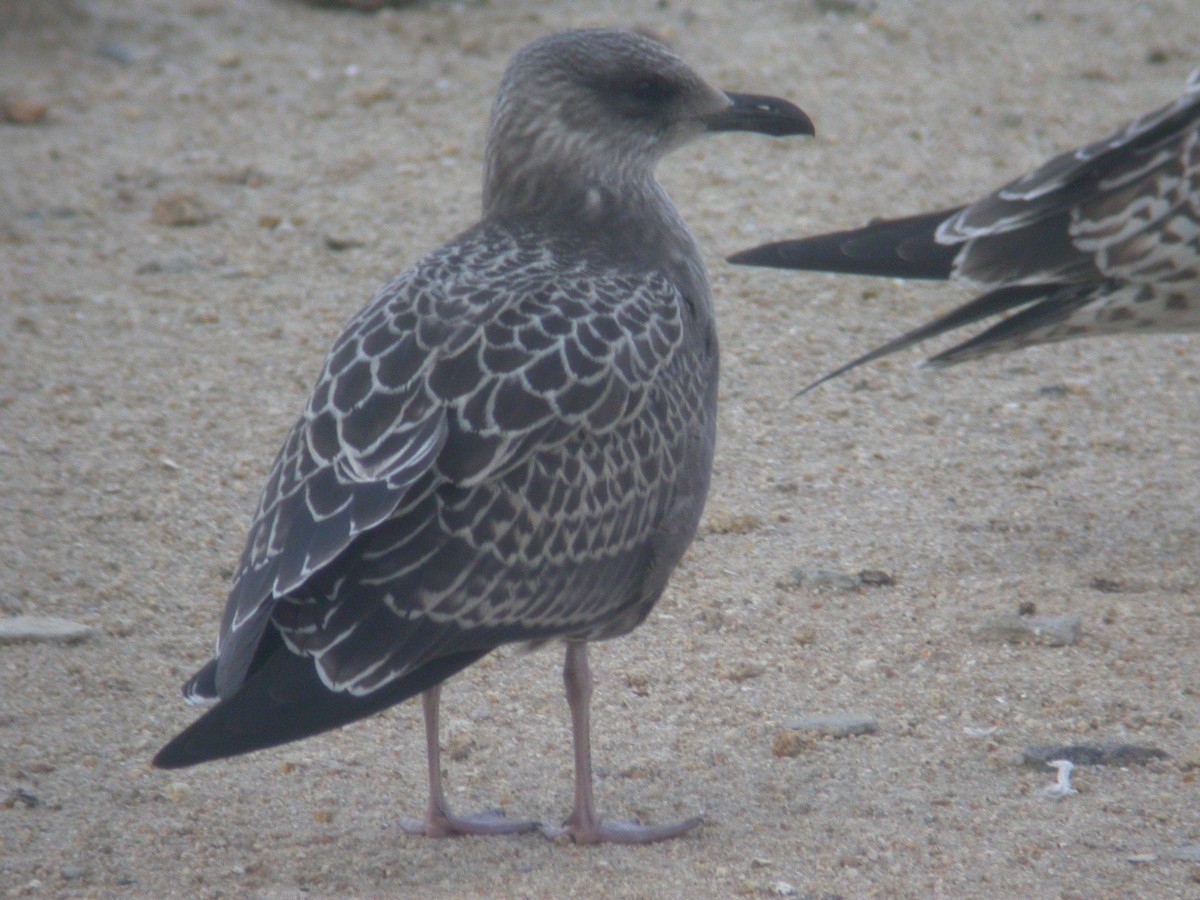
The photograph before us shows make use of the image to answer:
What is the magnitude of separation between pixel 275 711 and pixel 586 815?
886 mm

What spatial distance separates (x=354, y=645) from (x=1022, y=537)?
2564 mm

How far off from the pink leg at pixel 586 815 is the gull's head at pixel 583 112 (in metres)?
1.43

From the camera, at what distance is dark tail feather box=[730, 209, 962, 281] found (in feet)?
19.2

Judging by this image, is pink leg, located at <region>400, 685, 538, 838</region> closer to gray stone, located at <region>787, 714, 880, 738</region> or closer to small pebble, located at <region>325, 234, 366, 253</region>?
gray stone, located at <region>787, 714, 880, 738</region>

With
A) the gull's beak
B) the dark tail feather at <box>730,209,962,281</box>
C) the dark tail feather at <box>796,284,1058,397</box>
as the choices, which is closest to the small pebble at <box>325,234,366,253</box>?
the dark tail feather at <box>730,209,962,281</box>

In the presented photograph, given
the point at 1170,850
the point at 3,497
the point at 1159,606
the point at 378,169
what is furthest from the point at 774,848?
the point at 378,169

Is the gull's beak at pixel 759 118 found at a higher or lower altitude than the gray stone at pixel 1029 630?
higher

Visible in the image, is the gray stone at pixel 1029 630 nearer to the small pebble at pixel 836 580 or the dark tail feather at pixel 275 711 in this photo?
the small pebble at pixel 836 580

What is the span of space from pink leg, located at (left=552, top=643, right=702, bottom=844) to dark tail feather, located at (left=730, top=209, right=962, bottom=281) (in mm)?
2010

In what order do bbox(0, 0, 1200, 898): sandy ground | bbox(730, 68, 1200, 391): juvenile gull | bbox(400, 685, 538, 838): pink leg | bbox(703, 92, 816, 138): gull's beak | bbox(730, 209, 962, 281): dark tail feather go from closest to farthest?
bbox(0, 0, 1200, 898): sandy ground → bbox(400, 685, 538, 838): pink leg → bbox(703, 92, 816, 138): gull's beak → bbox(730, 68, 1200, 391): juvenile gull → bbox(730, 209, 962, 281): dark tail feather

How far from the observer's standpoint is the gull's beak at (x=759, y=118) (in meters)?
5.19

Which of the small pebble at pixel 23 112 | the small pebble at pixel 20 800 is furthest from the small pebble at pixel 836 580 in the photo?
the small pebble at pixel 23 112

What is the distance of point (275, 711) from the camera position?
12.0ft

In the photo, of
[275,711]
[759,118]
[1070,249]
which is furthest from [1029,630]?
[275,711]
